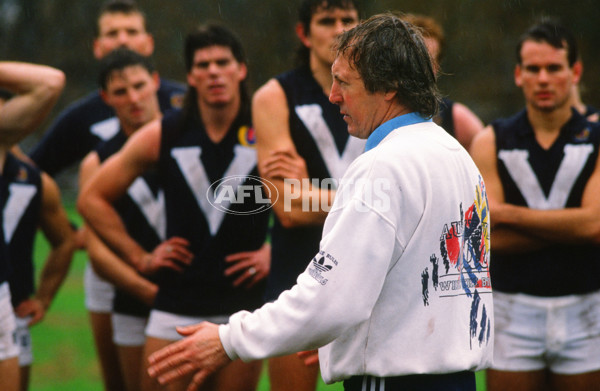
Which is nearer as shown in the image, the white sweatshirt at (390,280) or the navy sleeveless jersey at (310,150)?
the white sweatshirt at (390,280)

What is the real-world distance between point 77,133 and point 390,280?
481 cm

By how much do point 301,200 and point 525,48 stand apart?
5.79ft

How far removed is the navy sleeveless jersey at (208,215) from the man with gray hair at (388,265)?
2.16 m

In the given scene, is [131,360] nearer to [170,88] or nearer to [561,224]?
[170,88]

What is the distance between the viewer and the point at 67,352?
9945mm

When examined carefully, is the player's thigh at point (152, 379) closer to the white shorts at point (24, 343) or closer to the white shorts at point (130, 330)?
the white shorts at point (130, 330)

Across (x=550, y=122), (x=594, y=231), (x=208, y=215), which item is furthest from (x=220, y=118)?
(x=594, y=231)

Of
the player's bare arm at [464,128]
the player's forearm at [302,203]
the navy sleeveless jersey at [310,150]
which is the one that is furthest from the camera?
the player's bare arm at [464,128]

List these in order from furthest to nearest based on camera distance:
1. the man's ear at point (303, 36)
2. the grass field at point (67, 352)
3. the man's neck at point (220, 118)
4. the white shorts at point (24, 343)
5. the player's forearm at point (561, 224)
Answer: the grass field at point (67, 352)
the white shorts at point (24, 343)
the man's neck at point (220, 118)
the man's ear at point (303, 36)
the player's forearm at point (561, 224)

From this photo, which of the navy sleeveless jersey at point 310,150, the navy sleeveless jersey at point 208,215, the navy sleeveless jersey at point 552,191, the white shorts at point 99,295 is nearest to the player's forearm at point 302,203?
the navy sleeveless jersey at point 310,150

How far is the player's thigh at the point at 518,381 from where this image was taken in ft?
16.9

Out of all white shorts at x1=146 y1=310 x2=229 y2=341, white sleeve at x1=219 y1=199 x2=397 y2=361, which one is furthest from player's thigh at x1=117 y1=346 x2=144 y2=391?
white sleeve at x1=219 y1=199 x2=397 y2=361

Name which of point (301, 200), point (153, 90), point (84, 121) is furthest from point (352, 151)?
point (84, 121)

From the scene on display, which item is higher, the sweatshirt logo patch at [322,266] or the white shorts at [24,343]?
the sweatshirt logo patch at [322,266]
